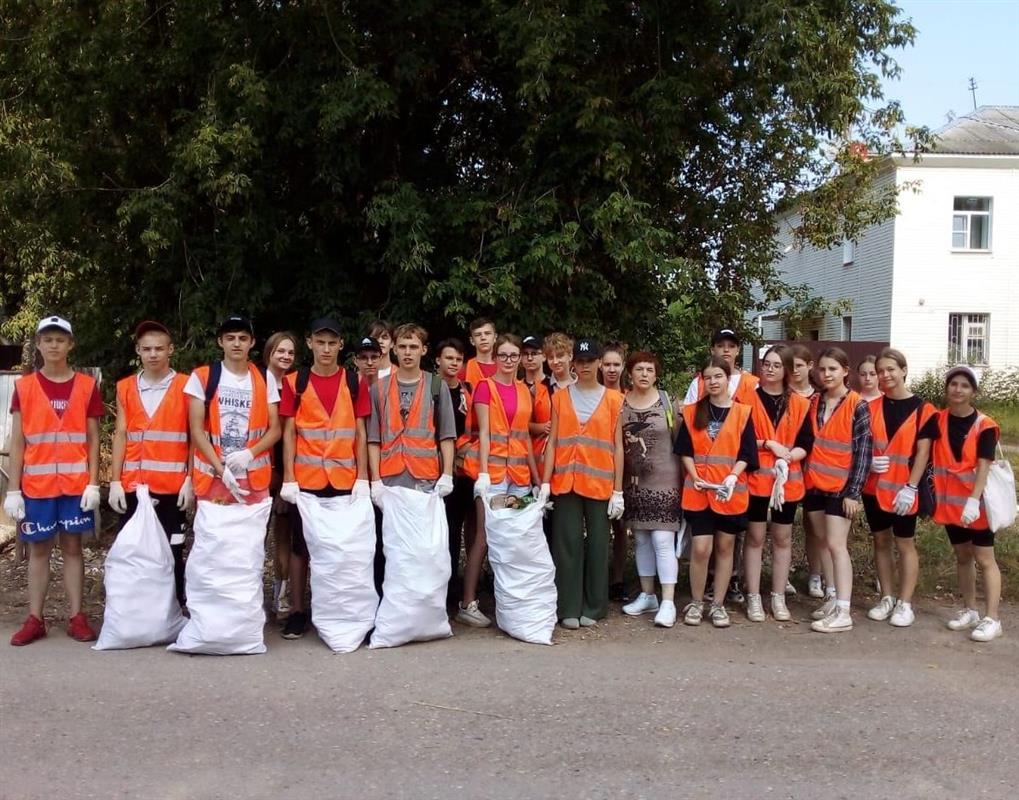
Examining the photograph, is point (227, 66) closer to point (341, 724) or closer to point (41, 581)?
point (41, 581)

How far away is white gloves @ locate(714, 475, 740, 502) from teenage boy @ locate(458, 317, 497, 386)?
1.74 meters

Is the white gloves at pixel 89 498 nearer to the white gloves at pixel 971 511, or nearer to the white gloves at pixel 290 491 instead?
the white gloves at pixel 290 491

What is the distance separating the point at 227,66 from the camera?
773 cm

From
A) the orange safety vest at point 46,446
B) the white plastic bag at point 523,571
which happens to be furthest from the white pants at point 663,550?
the orange safety vest at point 46,446

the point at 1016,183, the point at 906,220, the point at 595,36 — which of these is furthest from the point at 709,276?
the point at 1016,183

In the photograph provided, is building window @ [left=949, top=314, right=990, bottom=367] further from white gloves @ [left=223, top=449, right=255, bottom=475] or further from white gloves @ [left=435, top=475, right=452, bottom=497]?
white gloves @ [left=223, top=449, right=255, bottom=475]

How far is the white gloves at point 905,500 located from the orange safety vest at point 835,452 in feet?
1.08

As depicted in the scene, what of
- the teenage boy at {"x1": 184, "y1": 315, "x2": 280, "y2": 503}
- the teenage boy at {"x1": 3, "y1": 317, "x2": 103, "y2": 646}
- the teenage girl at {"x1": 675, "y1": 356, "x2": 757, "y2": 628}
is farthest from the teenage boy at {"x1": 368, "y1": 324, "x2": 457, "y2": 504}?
the teenage boy at {"x1": 3, "y1": 317, "x2": 103, "y2": 646}

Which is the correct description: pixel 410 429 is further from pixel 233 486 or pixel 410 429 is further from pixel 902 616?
pixel 902 616

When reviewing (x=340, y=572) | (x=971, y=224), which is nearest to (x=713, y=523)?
(x=340, y=572)

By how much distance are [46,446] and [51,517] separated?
1.35 feet

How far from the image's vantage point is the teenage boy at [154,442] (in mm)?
5234

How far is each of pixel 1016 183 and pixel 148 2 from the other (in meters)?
20.8

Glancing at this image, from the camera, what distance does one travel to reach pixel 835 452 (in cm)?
579
